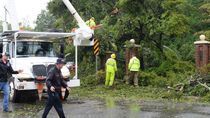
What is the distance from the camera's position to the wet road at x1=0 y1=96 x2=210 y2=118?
13.6 m

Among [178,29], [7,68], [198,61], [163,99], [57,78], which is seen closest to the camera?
[57,78]

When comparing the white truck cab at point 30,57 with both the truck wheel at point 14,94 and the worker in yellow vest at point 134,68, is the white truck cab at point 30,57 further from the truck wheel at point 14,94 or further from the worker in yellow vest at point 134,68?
the worker in yellow vest at point 134,68

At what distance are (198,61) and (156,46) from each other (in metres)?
4.50

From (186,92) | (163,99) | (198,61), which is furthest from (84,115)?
(198,61)

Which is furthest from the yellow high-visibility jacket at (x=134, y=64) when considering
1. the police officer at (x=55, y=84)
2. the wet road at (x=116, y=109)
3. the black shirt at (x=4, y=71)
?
the police officer at (x=55, y=84)

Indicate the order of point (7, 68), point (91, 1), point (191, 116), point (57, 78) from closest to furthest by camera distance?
point (57, 78), point (191, 116), point (7, 68), point (91, 1)

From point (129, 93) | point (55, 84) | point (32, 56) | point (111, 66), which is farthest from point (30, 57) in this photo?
point (55, 84)

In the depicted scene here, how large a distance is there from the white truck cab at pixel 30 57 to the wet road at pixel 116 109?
2.32 feet

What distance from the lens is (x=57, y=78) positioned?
38.1 feet

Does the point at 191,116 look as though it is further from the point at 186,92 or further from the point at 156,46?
the point at 156,46

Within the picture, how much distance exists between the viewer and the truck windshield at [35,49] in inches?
703

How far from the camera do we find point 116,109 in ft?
49.0

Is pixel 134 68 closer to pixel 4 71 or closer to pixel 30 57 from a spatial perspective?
pixel 30 57

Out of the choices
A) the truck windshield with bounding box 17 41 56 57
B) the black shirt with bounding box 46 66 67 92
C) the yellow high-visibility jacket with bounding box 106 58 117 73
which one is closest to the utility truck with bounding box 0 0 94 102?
the truck windshield with bounding box 17 41 56 57
